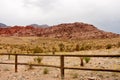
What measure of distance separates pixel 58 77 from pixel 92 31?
134 meters

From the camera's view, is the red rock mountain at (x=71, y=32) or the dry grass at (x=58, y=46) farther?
the red rock mountain at (x=71, y=32)

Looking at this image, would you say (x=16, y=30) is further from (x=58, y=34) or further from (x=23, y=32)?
(x=58, y=34)

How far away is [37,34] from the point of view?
15900 cm

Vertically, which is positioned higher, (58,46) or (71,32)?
(71,32)

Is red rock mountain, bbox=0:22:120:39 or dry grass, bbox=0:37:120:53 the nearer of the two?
dry grass, bbox=0:37:120:53

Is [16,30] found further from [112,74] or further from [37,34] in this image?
[112,74]

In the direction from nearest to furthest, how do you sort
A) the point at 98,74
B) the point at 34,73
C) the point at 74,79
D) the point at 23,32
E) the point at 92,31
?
the point at 74,79, the point at 98,74, the point at 34,73, the point at 92,31, the point at 23,32

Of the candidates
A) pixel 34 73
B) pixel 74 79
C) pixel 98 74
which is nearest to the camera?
pixel 74 79

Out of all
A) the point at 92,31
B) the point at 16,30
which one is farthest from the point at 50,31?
the point at 16,30

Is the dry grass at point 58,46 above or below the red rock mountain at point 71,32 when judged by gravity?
below

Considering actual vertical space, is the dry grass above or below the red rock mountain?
below

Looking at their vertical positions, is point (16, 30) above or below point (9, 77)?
above

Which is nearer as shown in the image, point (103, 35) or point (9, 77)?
point (9, 77)

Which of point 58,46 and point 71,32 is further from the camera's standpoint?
point 71,32
